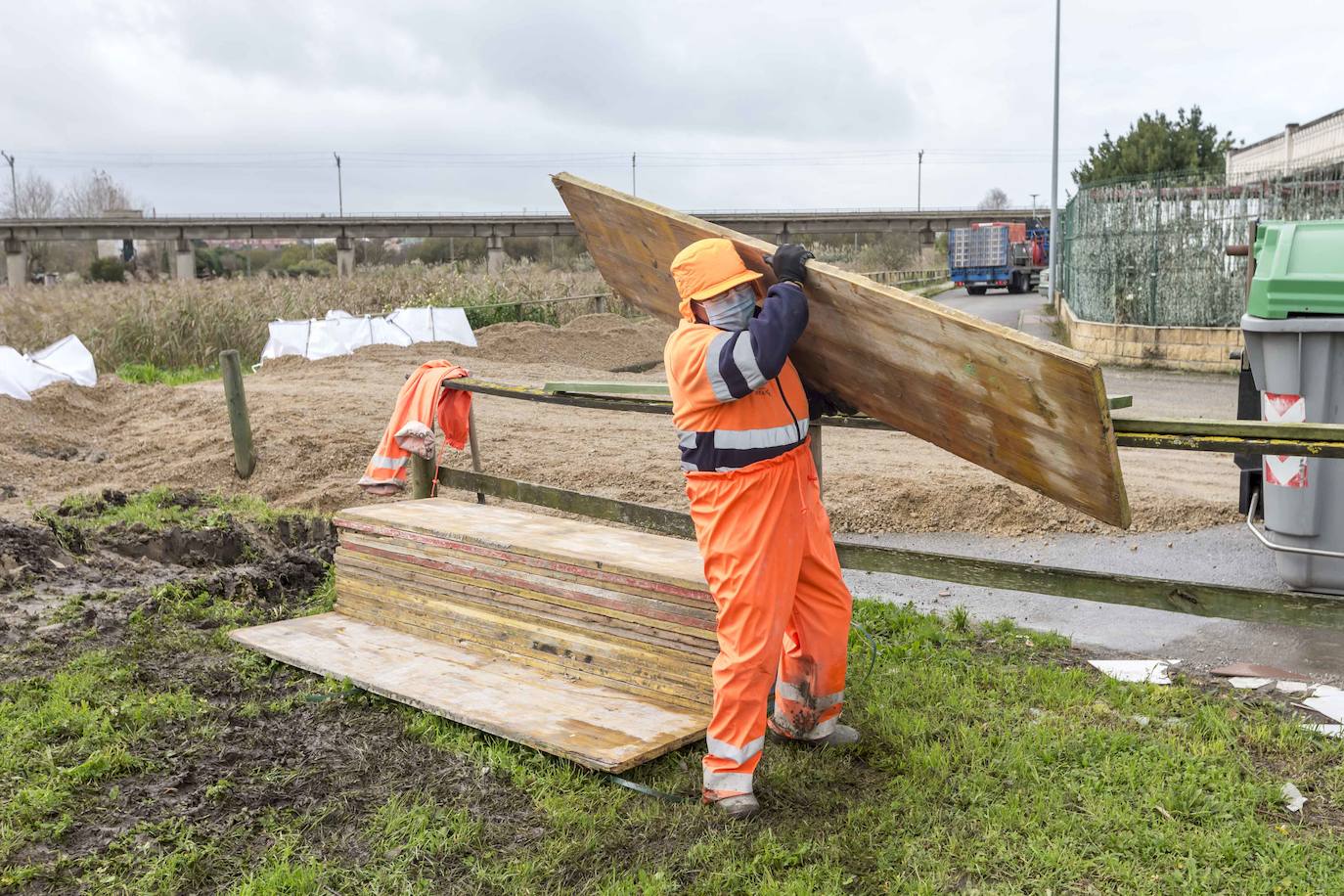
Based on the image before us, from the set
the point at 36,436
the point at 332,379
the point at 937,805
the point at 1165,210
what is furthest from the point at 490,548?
the point at 1165,210

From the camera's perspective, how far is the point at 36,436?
1088cm

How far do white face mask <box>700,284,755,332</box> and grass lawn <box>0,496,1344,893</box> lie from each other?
155 cm

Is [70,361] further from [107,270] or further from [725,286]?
[107,270]

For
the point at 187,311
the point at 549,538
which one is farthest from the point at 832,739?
the point at 187,311

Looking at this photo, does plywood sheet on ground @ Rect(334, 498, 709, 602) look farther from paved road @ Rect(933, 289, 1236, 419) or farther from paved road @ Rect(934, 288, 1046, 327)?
paved road @ Rect(934, 288, 1046, 327)

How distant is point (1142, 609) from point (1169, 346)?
11963mm

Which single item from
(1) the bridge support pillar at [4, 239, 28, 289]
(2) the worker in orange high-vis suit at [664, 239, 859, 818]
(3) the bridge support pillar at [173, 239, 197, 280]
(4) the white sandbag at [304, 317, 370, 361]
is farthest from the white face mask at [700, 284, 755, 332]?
(1) the bridge support pillar at [4, 239, 28, 289]

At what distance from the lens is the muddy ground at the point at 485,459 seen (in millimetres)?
7941

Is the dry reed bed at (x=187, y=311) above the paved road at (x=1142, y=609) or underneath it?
above

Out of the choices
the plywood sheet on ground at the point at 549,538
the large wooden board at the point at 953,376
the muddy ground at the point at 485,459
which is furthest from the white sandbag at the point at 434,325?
the large wooden board at the point at 953,376

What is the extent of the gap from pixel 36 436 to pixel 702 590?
934 centimetres

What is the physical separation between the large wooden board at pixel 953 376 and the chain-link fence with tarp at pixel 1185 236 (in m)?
14.3

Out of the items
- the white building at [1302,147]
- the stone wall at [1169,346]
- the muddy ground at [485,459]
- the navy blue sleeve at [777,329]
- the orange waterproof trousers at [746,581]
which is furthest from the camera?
the white building at [1302,147]

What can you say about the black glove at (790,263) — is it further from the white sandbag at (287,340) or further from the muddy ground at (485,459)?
the white sandbag at (287,340)
